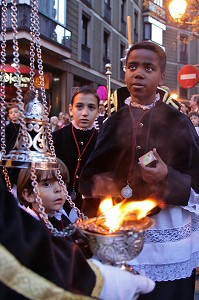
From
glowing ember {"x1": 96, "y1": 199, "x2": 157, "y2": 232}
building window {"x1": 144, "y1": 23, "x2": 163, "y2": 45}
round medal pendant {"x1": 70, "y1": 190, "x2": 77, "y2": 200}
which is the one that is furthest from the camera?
building window {"x1": 144, "y1": 23, "x2": 163, "y2": 45}

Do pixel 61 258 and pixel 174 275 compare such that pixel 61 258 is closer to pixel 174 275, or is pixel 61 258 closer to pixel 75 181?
pixel 174 275

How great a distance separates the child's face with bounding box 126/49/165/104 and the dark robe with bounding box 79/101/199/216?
4.7 inches

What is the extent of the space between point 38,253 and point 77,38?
59.0ft

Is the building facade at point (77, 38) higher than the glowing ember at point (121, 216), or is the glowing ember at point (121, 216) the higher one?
the building facade at point (77, 38)

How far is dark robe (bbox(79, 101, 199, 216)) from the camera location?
2.14 meters

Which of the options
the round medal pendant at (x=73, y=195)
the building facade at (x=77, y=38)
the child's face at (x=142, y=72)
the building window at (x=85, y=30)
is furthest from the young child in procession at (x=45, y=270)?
the building window at (x=85, y=30)

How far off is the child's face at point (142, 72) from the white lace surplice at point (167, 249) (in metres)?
0.64

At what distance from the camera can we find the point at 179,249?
2152 millimetres

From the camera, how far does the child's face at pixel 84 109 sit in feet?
12.0

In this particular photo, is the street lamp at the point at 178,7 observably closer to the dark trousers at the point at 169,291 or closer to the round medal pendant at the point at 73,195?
the round medal pendant at the point at 73,195

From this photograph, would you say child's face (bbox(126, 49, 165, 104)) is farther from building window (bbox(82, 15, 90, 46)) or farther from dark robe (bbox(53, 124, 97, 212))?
building window (bbox(82, 15, 90, 46))

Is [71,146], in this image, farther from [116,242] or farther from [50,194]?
→ [116,242]

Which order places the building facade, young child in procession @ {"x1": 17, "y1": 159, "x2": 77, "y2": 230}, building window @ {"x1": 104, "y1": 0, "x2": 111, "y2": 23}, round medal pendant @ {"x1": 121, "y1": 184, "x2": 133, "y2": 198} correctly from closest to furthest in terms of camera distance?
round medal pendant @ {"x1": 121, "y1": 184, "x2": 133, "y2": 198}
young child in procession @ {"x1": 17, "y1": 159, "x2": 77, "y2": 230}
the building facade
building window @ {"x1": 104, "y1": 0, "x2": 111, "y2": 23}

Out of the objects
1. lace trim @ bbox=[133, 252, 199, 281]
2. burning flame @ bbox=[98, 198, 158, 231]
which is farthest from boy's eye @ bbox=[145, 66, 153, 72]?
lace trim @ bbox=[133, 252, 199, 281]
